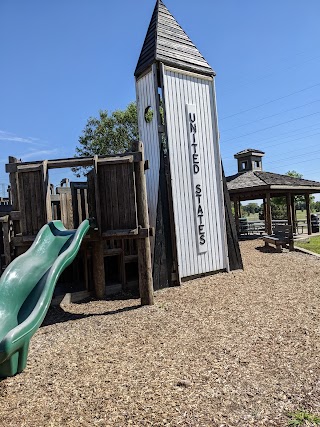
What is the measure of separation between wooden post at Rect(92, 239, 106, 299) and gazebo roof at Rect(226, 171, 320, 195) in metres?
11.1

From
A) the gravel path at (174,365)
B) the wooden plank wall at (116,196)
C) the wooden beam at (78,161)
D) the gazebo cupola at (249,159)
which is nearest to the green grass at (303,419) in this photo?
the gravel path at (174,365)

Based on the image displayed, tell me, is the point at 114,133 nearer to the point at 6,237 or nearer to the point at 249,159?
the point at 249,159

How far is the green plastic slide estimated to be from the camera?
3227 millimetres

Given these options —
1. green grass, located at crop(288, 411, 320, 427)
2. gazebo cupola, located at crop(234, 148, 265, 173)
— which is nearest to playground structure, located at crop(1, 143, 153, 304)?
green grass, located at crop(288, 411, 320, 427)

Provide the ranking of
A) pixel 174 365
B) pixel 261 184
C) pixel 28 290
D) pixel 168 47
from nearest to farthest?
pixel 174 365 → pixel 28 290 → pixel 168 47 → pixel 261 184

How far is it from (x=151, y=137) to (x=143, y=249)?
3571 millimetres

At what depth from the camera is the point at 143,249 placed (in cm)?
641

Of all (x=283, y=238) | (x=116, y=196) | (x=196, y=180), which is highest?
(x=196, y=180)

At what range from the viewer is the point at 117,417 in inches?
112

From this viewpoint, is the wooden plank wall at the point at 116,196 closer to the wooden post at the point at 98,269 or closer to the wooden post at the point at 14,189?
the wooden post at the point at 98,269

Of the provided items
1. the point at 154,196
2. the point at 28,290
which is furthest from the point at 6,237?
the point at 154,196

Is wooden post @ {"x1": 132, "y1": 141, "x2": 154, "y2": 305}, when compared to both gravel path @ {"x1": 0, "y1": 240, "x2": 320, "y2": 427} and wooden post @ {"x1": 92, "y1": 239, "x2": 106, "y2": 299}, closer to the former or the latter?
gravel path @ {"x1": 0, "y1": 240, "x2": 320, "y2": 427}

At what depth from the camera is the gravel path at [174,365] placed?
290 cm

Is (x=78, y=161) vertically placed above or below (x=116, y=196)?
above
